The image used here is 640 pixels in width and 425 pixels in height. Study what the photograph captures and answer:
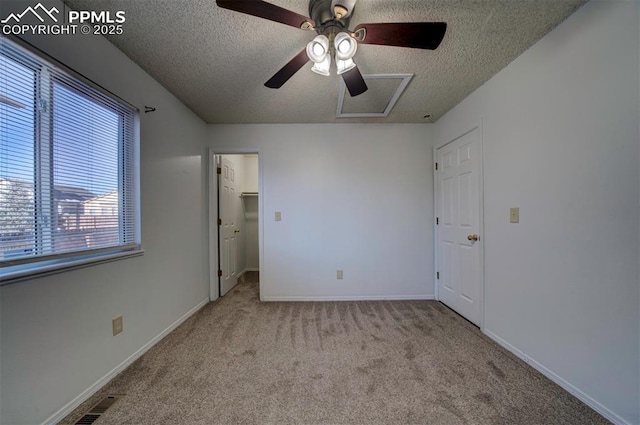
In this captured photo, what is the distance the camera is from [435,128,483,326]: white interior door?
226cm

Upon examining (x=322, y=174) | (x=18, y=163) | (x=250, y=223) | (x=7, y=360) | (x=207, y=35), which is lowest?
(x=7, y=360)

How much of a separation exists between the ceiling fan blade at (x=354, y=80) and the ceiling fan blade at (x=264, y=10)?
1.36ft

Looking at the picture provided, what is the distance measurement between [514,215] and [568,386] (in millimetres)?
1118

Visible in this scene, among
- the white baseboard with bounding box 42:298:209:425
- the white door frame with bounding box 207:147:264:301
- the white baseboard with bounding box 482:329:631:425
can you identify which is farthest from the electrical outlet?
the white baseboard with bounding box 482:329:631:425

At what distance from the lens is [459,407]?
52.5 inches

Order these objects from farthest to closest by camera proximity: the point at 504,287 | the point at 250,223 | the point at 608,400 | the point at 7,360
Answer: the point at 250,223 → the point at 504,287 → the point at 608,400 → the point at 7,360

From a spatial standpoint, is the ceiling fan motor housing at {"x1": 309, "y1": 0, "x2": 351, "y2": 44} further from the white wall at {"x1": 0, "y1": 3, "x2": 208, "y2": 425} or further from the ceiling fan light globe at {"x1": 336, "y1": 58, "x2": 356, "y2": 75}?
the white wall at {"x1": 0, "y1": 3, "x2": 208, "y2": 425}

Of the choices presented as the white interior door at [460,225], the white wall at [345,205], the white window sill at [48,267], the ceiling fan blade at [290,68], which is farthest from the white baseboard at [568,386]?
the white window sill at [48,267]

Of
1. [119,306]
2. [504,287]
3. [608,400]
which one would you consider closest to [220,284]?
[119,306]

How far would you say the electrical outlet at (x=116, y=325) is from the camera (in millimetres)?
1604

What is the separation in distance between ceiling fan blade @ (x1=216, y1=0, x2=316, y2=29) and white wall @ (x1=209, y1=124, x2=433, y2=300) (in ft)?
5.96

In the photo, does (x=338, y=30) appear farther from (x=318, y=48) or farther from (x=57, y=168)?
(x=57, y=168)

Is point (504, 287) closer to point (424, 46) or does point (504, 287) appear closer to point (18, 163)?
point (424, 46)

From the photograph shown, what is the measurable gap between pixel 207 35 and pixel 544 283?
283 centimetres
